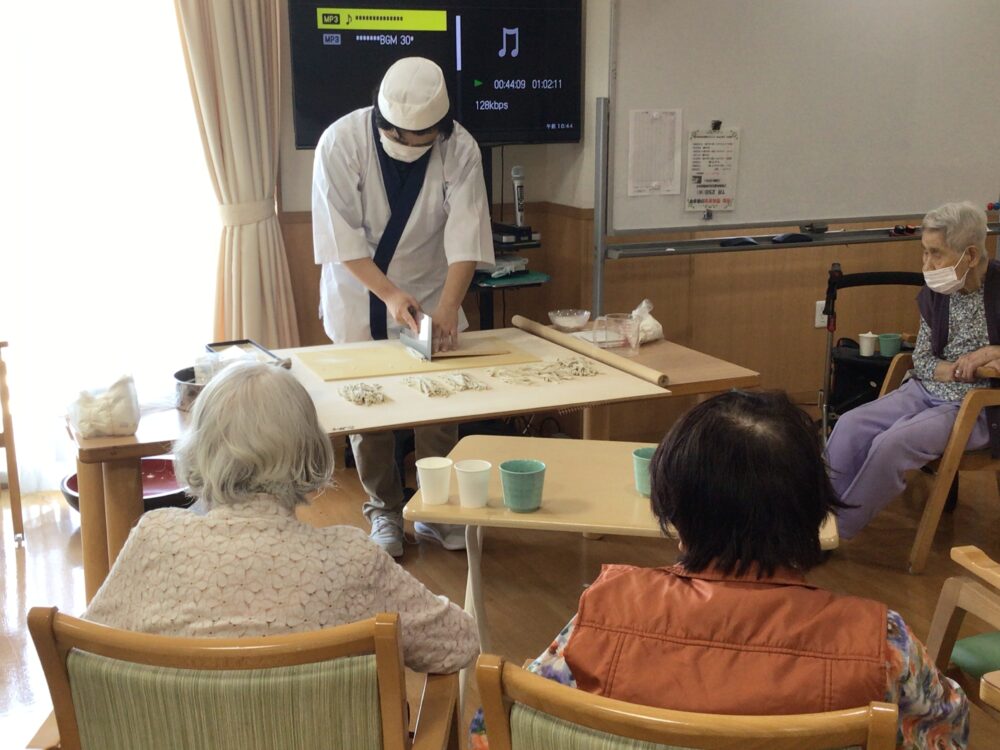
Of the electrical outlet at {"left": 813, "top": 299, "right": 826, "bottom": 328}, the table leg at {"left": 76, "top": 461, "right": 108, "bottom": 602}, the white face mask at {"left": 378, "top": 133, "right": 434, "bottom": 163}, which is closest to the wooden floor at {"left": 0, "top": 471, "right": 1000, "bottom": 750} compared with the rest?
the table leg at {"left": 76, "top": 461, "right": 108, "bottom": 602}

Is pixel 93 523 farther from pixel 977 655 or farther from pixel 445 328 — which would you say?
pixel 977 655

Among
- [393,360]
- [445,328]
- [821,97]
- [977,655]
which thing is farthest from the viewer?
[821,97]

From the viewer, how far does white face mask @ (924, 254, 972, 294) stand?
3059mm

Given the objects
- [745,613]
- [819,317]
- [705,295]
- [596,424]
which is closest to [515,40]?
[705,295]

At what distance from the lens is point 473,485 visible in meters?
1.83

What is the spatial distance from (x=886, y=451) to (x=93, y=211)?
9.01 feet

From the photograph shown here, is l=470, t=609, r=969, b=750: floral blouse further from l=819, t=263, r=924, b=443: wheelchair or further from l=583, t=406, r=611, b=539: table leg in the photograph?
l=819, t=263, r=924, b=443: wheelchair

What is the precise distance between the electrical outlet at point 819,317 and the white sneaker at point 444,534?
206 cm

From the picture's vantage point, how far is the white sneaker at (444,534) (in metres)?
3.23

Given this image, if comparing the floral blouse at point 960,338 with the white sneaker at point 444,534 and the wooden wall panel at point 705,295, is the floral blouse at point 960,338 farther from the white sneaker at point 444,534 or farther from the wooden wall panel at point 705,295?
the white sneaker at point 444,534

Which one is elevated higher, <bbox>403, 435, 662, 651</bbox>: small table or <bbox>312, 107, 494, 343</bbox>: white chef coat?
<bbox>312, 107, 494, 343</bbox>: white chef coat

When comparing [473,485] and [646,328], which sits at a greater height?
[646,328]

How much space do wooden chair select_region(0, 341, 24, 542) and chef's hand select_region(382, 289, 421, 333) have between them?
1259 mm

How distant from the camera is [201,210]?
3818mm
